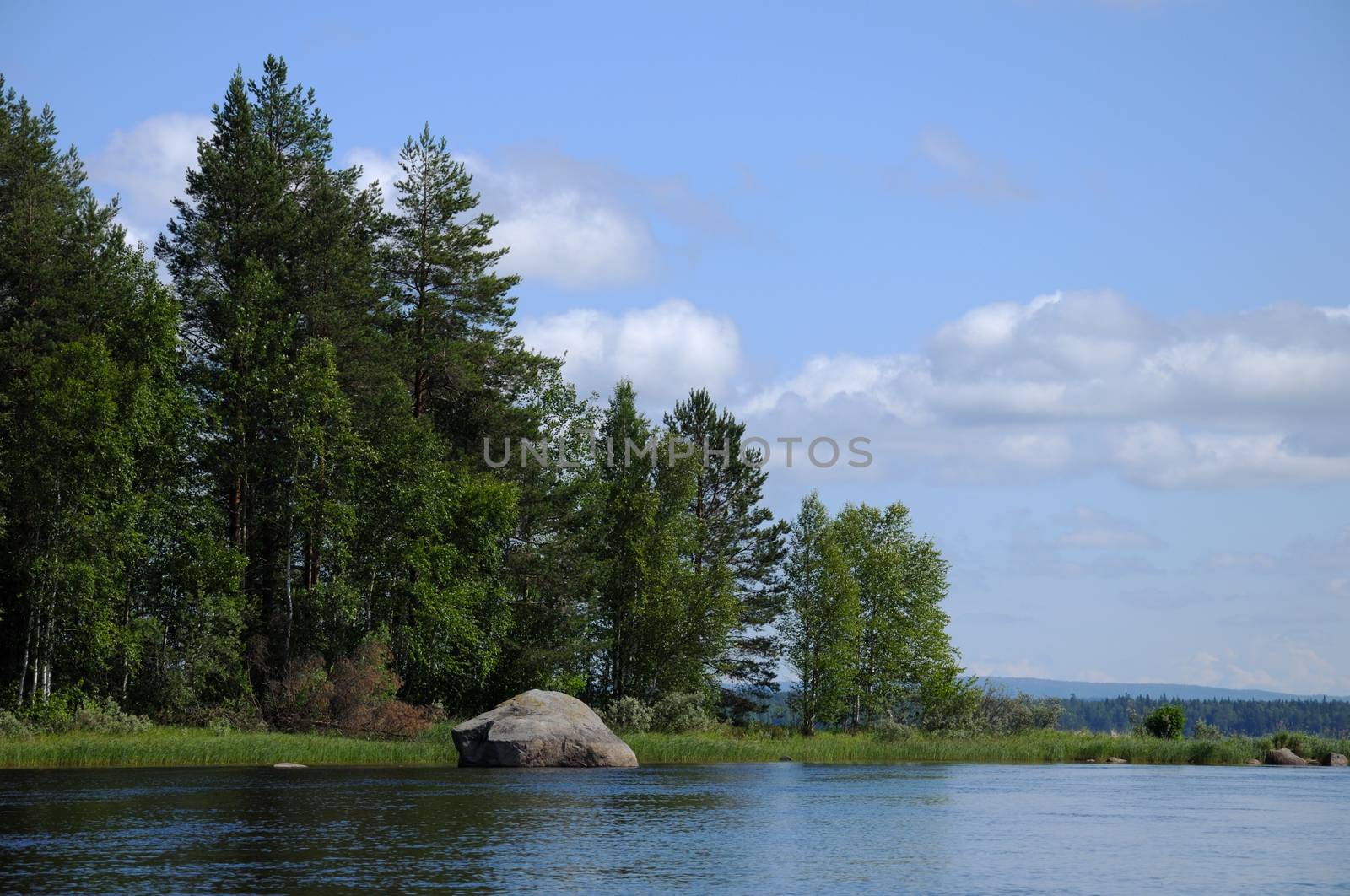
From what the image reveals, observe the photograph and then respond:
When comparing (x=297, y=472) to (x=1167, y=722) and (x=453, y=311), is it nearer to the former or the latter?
(x=453, y=311)

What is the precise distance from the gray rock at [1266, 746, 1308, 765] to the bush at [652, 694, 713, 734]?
89.6ft

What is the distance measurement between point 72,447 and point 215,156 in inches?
597

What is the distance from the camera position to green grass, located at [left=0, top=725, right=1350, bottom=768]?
134 ft

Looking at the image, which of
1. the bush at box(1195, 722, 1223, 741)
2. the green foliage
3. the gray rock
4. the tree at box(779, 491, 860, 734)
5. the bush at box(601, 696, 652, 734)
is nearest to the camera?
the bush at box(601, 696, 652, 734)

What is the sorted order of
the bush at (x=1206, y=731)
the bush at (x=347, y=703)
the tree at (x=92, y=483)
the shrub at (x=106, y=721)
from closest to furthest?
1. the shrub at (x=106, y=721)
2. the tree at (x=92, y=483)
3. the bush at (x=347, y=703)
4. the bush at (x=1206, y=731)

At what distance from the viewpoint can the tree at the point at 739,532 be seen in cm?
7625

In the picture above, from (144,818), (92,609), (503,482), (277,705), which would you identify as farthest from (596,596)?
(144,818)

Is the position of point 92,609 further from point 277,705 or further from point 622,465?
point 622,465

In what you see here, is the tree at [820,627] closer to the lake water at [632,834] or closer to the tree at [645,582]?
the tree at [645,582]

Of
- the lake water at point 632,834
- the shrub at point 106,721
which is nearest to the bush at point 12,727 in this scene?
the shrub at point 106,721

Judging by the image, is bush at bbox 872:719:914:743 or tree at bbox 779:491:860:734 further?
tree at bbox 779:491:860:734

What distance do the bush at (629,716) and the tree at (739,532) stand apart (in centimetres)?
1685

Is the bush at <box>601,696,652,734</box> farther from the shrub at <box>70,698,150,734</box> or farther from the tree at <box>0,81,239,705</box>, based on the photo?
the shrub at <box>70,698,150,734</box>

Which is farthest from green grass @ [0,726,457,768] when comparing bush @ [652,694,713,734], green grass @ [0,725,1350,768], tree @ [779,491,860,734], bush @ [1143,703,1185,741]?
bush @ [1143,703,1185,741]
